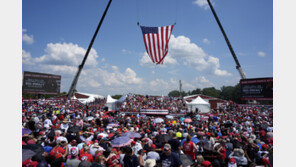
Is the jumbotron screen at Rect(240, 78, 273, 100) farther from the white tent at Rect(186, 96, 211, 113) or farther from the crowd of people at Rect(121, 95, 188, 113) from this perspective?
the crowd of people at Rect(121, 95, 188, 113)

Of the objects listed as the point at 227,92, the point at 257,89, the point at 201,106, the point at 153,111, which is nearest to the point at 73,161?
the point at 153,111

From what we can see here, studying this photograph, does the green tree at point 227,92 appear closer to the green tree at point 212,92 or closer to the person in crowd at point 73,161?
the green tree at point 212,92

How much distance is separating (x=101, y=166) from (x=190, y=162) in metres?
2.38

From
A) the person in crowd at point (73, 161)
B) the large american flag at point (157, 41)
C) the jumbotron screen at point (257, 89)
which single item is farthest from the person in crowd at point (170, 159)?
the jumbotron screen at point (257, 89)

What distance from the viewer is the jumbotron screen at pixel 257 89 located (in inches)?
1136

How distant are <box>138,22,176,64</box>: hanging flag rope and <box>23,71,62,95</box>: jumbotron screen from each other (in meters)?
28.9

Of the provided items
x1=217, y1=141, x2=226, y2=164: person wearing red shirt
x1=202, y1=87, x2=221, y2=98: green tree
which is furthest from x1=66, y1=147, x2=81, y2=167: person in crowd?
x1=202, y1=87, x2=221, y2=98: green tree

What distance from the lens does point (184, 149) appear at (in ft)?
20.2

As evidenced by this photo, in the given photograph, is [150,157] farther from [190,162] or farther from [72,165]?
[72,165]

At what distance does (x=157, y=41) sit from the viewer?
17.2 metres

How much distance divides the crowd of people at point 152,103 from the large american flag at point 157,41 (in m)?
13.7

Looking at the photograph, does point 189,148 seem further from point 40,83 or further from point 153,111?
point 40,83

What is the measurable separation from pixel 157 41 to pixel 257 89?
2223 centimetres

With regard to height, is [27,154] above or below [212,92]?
above
